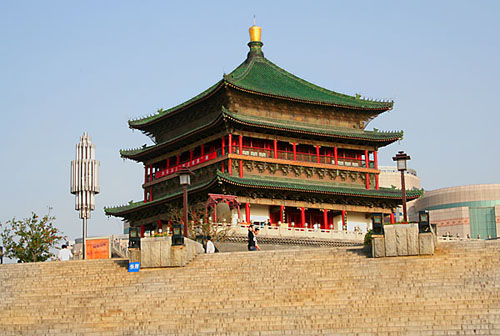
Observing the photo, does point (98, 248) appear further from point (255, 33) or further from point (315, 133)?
point (255, 33)

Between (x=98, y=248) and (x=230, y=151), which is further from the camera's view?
(x=230, y=151)

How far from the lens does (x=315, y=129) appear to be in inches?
2111

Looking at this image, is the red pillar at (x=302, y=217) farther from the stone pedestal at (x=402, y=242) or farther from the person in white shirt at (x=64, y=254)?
the stone pedestal at (x=402, y=242)

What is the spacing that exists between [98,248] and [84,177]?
5.68 m

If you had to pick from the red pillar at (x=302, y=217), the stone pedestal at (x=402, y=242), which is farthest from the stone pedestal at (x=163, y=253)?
the red pillar at (x=302, y=217)

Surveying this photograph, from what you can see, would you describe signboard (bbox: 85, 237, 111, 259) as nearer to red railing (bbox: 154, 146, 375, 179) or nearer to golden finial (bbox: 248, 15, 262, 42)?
red railing (bbox: 154, 146, 375, 179)

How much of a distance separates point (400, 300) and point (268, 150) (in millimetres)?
30306

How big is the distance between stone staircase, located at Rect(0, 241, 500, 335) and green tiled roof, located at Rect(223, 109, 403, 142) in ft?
74.5

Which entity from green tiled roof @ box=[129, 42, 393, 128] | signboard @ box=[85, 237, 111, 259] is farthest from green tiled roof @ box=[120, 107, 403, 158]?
signboard @ box=[85, 237, 111, 259]

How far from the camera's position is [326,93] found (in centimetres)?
5741

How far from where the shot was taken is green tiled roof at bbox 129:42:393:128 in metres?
53.2

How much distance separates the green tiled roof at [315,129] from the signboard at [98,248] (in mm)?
15241

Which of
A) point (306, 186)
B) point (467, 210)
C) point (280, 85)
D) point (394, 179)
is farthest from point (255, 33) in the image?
point (394, 179)

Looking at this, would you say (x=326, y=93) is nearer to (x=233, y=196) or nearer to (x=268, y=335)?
(x=233, y=196)
